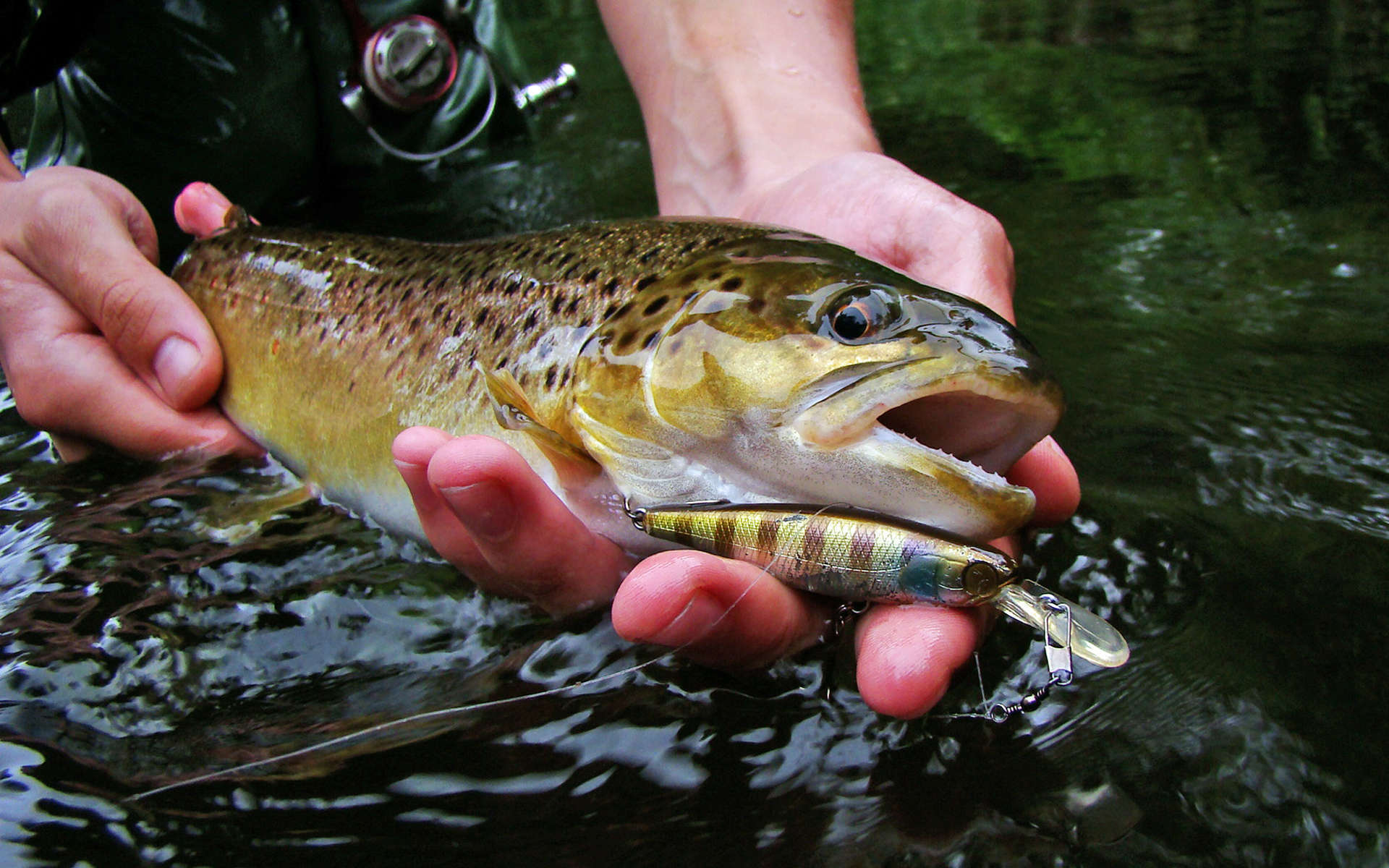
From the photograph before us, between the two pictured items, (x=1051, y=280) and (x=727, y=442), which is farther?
(x=1051, y=280)

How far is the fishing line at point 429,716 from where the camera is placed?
5.04 ft

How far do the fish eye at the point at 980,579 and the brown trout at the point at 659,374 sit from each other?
0.09 metres

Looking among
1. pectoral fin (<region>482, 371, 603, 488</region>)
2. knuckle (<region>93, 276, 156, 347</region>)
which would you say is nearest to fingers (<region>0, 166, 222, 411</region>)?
knuckle (<region>93, 276, 156, 347</region>)

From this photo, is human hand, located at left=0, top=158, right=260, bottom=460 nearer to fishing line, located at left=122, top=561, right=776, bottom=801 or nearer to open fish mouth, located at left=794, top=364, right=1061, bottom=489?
fishing line, located at left=122, top=561, right=776, bottom=801

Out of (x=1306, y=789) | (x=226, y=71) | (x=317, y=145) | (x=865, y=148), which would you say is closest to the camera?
(x=1306, y=789)

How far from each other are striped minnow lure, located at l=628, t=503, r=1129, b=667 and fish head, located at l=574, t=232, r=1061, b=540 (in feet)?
0.20

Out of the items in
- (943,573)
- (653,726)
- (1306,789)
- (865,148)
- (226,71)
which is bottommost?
(1306,789)

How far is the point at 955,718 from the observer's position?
172 centimetres

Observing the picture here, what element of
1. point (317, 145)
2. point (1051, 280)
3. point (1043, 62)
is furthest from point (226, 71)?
point (1043, 62)

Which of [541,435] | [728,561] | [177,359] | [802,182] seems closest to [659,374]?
[541,435]

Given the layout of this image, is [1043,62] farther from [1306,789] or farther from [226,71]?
[1306,789]

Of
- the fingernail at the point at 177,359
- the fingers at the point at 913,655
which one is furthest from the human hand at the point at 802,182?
the fingernail at the point at 177,359

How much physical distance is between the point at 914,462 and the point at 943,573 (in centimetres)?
17

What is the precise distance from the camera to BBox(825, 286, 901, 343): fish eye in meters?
1.54
